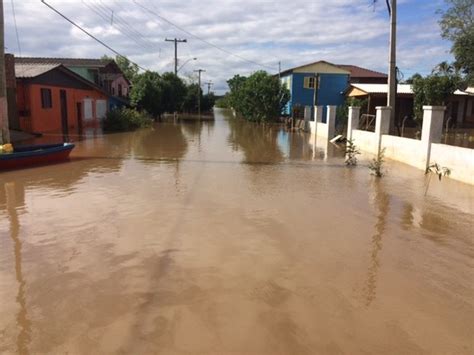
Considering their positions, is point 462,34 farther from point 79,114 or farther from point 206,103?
point 206,103

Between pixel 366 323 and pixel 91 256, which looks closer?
pixel 366 323

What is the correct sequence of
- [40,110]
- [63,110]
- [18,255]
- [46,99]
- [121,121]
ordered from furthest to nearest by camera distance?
1. [121,121]
2. [63,110]
3. [46,99]
4. [40,110]
5. [18,255]

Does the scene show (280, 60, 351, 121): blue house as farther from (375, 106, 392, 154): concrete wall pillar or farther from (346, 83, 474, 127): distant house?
(375, 106, 392, 154): concrete wall pillar

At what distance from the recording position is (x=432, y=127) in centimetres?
1396

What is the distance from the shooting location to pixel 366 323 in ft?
15.3

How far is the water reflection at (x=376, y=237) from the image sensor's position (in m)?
5.49

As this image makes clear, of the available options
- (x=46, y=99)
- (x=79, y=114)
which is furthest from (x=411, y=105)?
(x=46, y=99)

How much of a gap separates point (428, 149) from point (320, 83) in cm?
3359

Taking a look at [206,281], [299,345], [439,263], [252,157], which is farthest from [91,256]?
[252,157]

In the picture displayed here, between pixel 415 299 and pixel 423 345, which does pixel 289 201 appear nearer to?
pixel 415 299

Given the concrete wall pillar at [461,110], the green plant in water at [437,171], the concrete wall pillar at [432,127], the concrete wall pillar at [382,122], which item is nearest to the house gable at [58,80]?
the concrete wall pillar at [382,122]

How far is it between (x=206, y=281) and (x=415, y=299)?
8.43 feet

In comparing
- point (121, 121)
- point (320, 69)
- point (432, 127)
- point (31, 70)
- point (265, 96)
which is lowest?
point (121, 121)

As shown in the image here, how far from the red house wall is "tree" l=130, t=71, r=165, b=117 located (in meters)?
12.3
